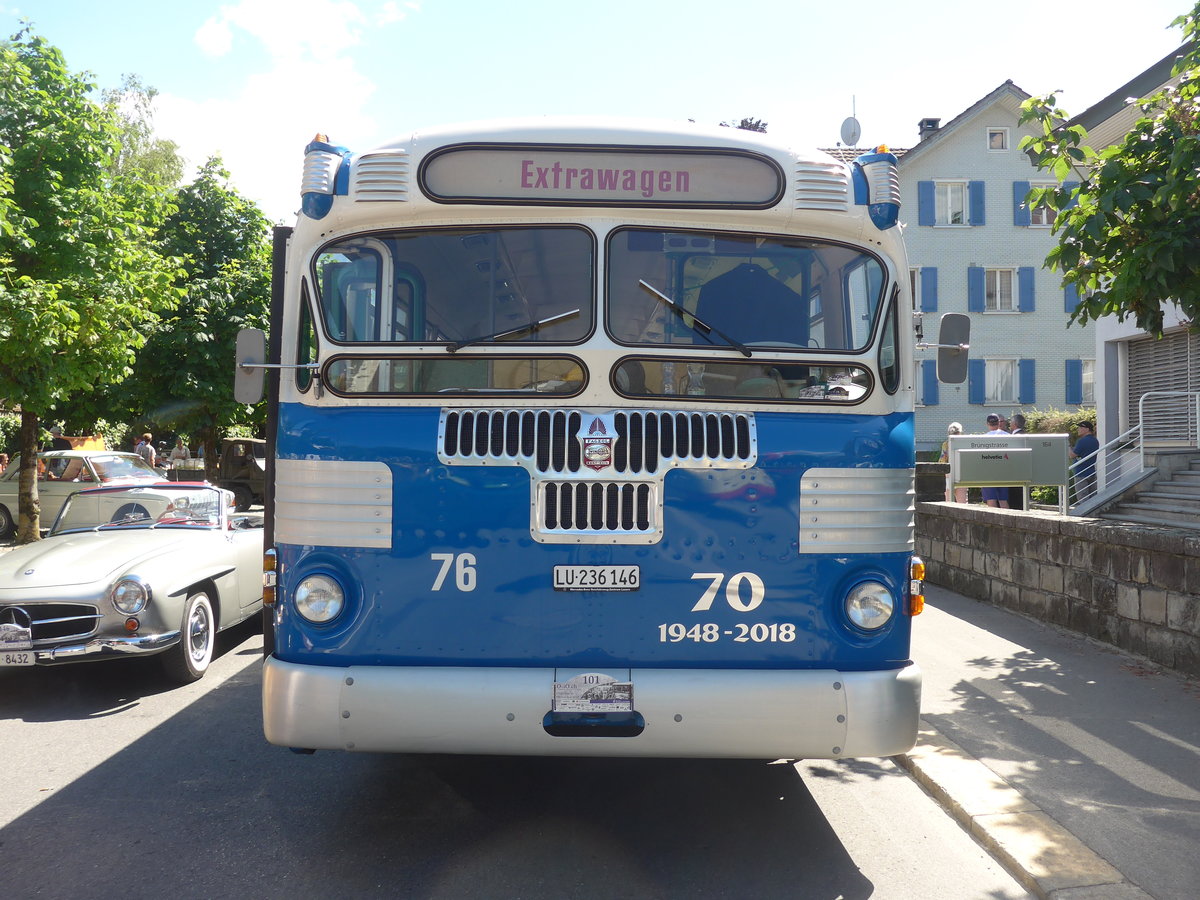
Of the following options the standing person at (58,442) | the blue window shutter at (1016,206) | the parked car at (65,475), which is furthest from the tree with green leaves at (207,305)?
the blue window shutter at (1016,206)

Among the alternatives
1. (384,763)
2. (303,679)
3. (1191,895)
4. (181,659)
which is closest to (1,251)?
(181,659)

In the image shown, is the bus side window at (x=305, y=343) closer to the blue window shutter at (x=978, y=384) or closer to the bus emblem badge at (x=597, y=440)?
the bus emblem badge at (x=597, y=440)

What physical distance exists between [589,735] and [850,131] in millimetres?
26561

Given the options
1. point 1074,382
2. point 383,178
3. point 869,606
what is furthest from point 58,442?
point 869,606

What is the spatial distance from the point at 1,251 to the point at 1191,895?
48.8 ft

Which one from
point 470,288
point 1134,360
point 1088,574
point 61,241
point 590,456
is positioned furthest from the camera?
point 1134,360

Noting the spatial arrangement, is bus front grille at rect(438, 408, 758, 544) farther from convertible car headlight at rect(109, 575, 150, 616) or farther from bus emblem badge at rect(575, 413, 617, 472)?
convertible car headlight at rect(109, 575, 150, 616)

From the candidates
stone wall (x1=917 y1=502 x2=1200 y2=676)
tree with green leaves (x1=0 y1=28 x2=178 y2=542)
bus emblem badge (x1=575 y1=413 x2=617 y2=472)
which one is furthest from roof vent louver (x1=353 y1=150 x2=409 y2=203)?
tree with green leaves (x1=0 y1=28 x2=178 y2=542)

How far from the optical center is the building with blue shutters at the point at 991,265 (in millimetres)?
33156

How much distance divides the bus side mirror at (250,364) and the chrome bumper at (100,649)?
2.86m

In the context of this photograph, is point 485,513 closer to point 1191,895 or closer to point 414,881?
point 414,881

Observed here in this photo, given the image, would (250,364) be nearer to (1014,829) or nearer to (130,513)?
(1014,829)

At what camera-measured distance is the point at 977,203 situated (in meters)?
33.3

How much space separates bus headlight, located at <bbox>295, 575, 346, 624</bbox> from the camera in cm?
396
